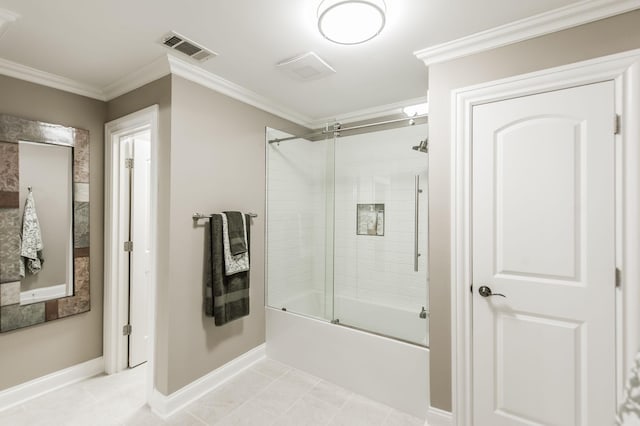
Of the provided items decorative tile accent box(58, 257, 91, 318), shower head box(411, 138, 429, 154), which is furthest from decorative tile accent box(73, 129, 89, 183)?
shower head box(411, 138, 429, 154)

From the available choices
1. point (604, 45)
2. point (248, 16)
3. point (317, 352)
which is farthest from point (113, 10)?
point (317, 352)

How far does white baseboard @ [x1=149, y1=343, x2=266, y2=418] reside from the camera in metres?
2.11

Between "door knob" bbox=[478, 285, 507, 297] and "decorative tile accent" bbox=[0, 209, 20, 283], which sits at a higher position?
"decorative tile accent" bbox=[0, 209, 20, 283]

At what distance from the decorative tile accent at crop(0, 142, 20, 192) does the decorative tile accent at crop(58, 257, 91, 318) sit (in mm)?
672

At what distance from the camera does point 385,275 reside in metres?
2.99

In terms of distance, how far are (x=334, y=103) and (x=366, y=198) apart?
0.96 metres

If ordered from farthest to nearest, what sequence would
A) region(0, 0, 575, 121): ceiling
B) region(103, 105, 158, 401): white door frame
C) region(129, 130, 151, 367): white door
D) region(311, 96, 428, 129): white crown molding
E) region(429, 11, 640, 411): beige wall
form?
1. region(311, 96, 428, 129): white crown molding
2. region(129, 130, 151, 367): white door
3. region(103, 105, 158, 401): white door frame
4. region(429, 11, 640, 411): beige wall
5. region(0, 0, 575, 121): ceiling

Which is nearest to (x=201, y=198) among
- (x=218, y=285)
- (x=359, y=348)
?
(x=218, y=285)

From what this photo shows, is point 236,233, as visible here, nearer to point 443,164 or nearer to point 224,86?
point 224,86

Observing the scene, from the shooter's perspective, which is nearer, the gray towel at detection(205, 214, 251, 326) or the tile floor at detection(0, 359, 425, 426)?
the tile floor at detection(0, 359, 425, 426)

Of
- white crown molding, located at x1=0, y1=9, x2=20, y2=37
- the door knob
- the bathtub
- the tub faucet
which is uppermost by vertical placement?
white crown molding, located at x1=0, y1=9, x2=20, y2=37

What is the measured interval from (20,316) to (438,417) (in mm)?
2904

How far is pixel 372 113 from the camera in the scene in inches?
121

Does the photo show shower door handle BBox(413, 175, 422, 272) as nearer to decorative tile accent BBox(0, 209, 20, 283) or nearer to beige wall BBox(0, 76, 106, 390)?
beige wall BBox(0, 76, 106, 390)
